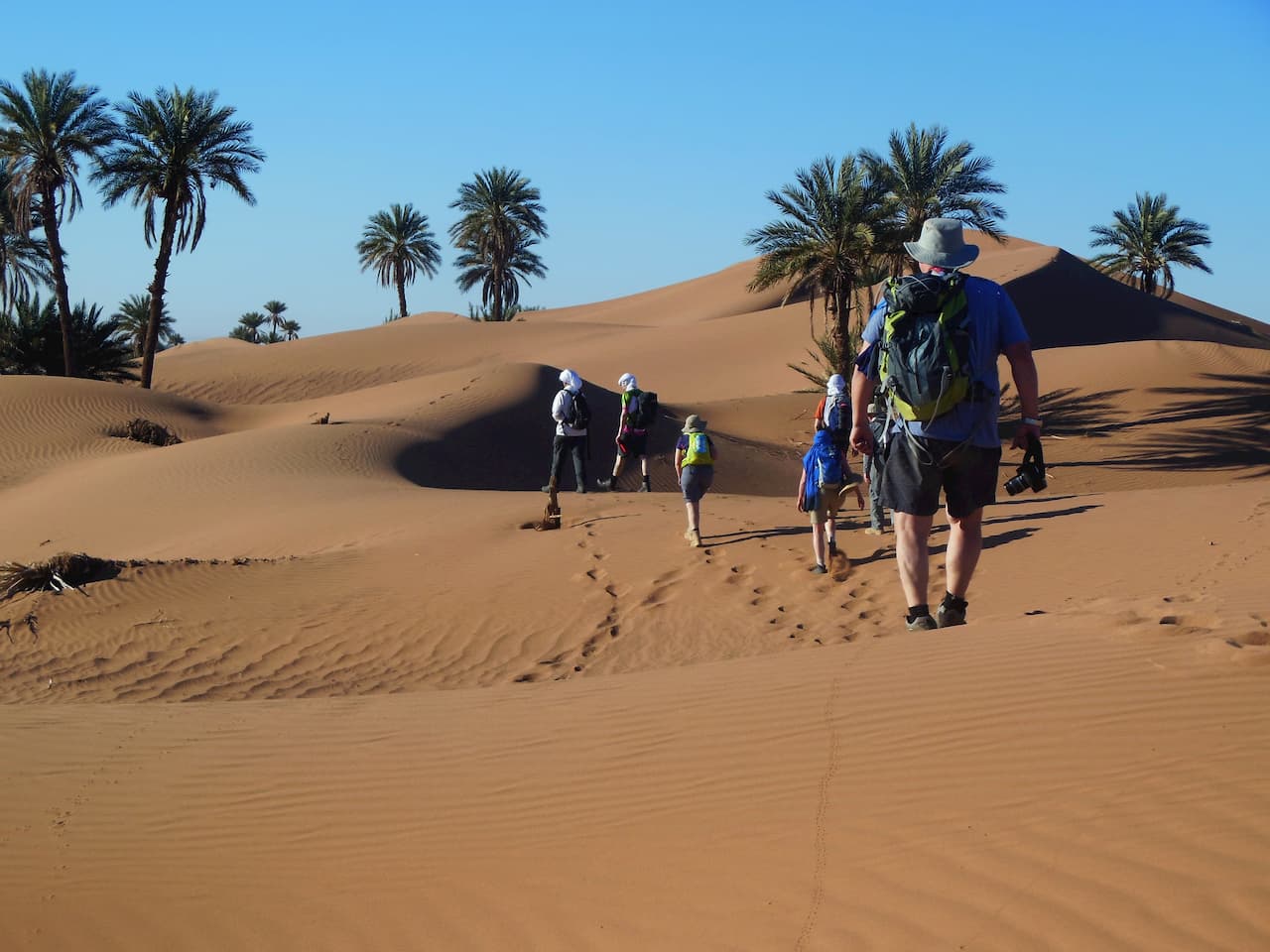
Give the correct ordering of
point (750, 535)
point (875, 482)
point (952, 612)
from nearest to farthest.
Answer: point (952, 612), point (875, 482), point (750, 535)

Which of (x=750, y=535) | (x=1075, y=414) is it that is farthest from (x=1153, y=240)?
(x=750, y=535)

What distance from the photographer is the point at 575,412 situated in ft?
49.2

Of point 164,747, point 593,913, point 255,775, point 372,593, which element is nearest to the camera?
point 593,913

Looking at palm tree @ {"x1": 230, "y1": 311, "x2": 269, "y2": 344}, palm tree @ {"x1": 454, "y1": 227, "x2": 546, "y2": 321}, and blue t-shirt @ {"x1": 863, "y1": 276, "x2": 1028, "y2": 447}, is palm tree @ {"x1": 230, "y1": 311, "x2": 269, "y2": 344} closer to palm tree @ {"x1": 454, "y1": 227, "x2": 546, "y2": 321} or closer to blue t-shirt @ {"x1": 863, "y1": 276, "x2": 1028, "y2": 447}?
palm tree @ {"x1": 454, "y1": 227, "x2": 546, "y2": 321}

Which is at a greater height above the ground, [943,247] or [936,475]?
[943,247]

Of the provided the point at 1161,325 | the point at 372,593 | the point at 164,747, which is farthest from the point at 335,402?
the point at 1161,325

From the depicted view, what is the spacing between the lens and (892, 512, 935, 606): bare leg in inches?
235

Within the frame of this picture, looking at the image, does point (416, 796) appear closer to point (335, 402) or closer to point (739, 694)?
point (739, 694)

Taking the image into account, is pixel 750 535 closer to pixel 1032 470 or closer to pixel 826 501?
pixel 826 501

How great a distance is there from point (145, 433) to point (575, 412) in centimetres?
1486

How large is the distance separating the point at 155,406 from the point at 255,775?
1026 inches

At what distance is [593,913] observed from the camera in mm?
3551

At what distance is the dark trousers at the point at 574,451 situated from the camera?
48.9ft

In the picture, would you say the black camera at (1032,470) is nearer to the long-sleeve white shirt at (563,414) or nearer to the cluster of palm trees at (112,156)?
the long-sleeve white shirt at (563,414)
